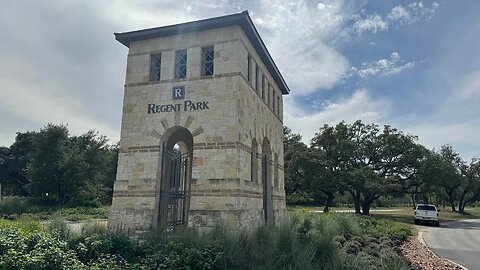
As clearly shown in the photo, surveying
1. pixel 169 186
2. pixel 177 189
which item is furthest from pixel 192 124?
pixel 169 186

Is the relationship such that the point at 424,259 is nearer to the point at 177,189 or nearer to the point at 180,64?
the point at 177,189

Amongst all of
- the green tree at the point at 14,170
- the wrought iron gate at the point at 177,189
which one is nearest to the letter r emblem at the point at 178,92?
the wrought iron gate at the point at 177,189

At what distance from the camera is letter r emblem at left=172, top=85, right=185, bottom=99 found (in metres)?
13.2

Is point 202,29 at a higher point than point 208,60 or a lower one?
higher

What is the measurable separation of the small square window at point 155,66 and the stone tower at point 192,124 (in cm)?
4

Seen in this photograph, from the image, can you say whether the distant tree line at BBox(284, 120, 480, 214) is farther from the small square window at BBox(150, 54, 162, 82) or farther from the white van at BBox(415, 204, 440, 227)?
the small square window at BBox(150, 54, 162, 82)

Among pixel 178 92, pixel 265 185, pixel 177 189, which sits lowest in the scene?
pixel 177 189

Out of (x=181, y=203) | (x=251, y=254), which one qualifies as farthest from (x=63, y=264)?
(x=181, y=203)

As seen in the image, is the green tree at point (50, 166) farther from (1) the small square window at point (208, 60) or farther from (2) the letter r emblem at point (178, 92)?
(1) the small square window at point (208, 60)

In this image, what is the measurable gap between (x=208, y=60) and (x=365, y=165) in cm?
2811

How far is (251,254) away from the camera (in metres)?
8.40

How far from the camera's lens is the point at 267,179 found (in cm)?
1720

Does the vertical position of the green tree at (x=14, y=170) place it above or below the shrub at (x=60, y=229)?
above

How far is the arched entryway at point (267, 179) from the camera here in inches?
657
